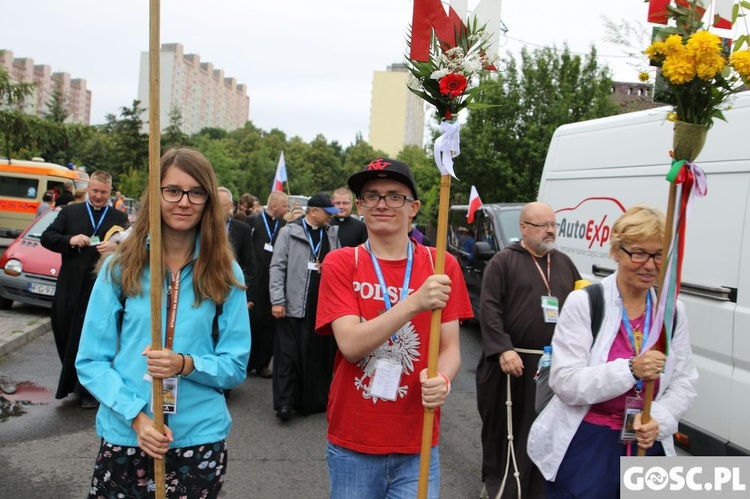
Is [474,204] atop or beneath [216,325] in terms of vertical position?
atop

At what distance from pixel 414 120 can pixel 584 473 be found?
119536 millimetres

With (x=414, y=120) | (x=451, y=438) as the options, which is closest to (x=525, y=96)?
(x=451, y=438)

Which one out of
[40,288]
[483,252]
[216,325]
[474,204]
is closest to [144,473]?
[216,325]

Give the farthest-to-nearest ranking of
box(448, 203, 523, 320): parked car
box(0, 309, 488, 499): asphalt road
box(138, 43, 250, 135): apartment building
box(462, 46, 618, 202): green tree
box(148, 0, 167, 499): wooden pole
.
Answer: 1. box(138, 43, 250, 135): apartment building
2. box(462, 46, 618, 202): green tree
3. box(448, 203, 523, 320): parked car
4. box(0, 309, 488, 499): asphalt road
5. box(148, 0, 167, 499): wooden pole

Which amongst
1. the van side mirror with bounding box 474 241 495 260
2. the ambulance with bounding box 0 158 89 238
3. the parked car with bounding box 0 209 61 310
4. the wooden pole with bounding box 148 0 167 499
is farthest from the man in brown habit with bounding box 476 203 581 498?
the ambulance with bounding box 0 158 89 238

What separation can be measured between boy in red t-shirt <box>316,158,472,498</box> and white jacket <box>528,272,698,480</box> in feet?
1.47

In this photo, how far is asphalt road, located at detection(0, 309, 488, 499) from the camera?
477 cm

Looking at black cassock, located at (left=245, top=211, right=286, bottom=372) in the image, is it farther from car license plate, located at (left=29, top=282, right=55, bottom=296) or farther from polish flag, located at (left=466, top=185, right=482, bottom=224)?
polish flag, located at (left=466, top=185, right=482, bottom=224)

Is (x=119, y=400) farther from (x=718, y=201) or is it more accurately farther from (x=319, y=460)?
(x=718, y=201)

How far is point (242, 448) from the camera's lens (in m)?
5.63

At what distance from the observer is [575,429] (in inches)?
110

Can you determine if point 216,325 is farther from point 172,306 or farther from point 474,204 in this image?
point 474,204

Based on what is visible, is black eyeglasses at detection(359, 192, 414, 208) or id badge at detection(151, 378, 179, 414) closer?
id badge at detection(151, 378, 179, 414)

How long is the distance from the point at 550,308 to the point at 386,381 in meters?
2.18
